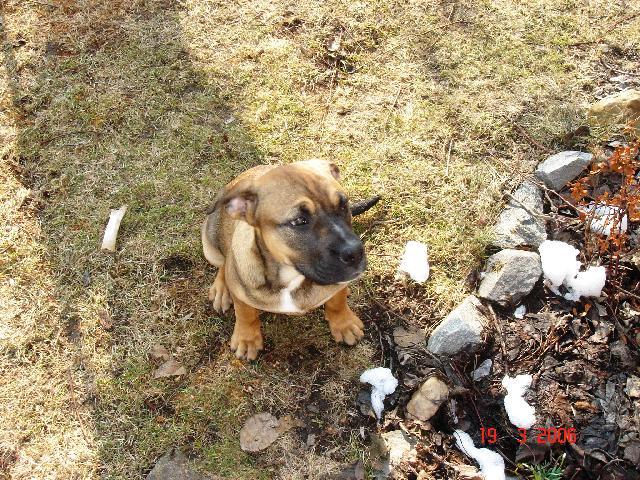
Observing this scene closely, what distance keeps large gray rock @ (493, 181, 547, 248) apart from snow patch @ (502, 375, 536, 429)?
1.20m

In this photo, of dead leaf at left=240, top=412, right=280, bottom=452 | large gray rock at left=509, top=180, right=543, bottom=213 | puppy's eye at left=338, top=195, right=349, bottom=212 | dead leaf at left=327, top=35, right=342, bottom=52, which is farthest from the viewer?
dead leaf at left=327, top=35, right=342, bottom=52

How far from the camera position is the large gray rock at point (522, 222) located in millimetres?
4949

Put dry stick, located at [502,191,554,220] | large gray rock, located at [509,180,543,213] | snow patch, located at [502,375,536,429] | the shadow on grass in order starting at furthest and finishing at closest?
large gray rock, located at [509,180,543,213] → dry stick, located at [502,191,554,220] → the shadow on grass → snow patch, located at [502,375,536,429]

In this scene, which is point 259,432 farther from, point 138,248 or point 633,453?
point 633,453

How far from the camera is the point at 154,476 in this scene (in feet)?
14.2

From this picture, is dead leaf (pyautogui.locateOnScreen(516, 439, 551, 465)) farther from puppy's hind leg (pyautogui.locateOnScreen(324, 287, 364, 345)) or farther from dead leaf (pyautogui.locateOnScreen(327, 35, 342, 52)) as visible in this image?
dead leaf (pyautogui.locateOnScreen(327, 35, 342, 52))

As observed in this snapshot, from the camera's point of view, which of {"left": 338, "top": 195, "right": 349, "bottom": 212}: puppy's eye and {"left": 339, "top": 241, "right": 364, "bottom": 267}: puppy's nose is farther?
{"left": 338, "top": 195, "right": 349, "bottom": 212}: puppy's eye

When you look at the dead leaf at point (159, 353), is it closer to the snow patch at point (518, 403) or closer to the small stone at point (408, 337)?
the small stone at point (408, 337)

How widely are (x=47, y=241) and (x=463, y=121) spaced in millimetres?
4175

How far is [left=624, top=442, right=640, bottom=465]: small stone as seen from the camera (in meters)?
3.88

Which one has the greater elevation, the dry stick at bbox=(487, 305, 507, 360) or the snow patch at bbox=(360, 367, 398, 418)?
the dry stick at bbox=(487, 305, 507, 360)

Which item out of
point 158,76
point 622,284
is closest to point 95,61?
point 158,76

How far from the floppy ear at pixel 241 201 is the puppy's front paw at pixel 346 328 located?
1278 mm
